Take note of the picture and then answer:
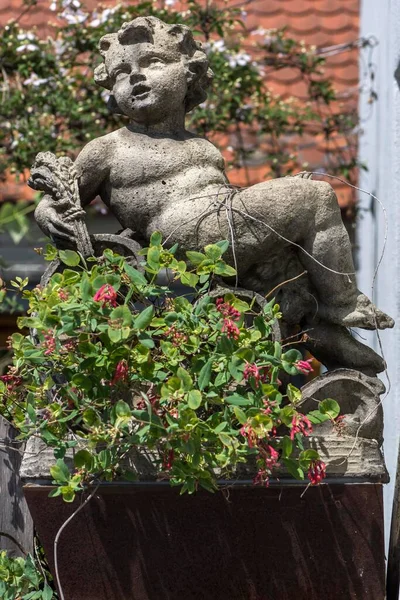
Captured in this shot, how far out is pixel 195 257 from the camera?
3.48m

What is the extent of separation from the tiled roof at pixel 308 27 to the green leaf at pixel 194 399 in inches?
151

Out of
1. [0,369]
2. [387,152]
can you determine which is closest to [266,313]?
[0,369]

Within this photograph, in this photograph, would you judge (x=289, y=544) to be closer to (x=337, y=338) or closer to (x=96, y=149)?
(x=337, y=338)

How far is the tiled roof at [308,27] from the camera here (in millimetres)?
7141

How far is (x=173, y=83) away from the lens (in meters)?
3.92

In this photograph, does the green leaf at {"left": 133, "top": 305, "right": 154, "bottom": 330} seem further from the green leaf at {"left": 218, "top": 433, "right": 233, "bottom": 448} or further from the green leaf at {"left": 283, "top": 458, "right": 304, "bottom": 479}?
the green leaf at {"left": 283, "top": 458, "right": 304, "bottom": 479}

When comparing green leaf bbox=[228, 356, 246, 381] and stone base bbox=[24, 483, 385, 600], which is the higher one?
green leaf bbox=[228, 356, 246, 381]

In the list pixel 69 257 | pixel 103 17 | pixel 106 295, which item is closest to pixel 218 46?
pixel 103 17

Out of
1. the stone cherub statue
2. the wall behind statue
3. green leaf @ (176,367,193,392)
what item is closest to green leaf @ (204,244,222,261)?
the stone cherub statue

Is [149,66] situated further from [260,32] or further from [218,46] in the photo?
[260,32]

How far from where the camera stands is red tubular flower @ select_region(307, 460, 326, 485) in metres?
3.44

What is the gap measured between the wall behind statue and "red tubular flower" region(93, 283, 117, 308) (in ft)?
6.53

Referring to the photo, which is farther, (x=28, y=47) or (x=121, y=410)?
(x=28, y=47)

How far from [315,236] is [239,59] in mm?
3161
